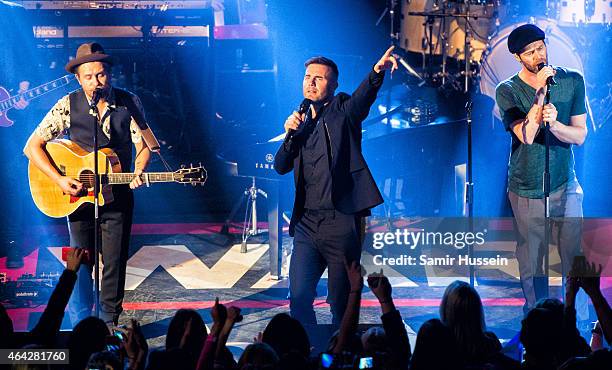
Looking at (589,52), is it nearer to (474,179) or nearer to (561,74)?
(474,179)

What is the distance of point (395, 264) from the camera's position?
8164 millimetres

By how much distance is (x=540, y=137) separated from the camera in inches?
302

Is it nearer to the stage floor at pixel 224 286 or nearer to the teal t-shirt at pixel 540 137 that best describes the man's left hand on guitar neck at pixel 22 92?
the stage floor at pixel 224 286

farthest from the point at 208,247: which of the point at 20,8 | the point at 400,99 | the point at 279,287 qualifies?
the point at 20,8

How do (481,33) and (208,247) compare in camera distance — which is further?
(481,33)

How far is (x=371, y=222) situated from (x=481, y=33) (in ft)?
9.56

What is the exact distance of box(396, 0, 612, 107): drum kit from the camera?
36.1 ft

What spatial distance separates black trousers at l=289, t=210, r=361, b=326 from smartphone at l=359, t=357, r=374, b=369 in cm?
196

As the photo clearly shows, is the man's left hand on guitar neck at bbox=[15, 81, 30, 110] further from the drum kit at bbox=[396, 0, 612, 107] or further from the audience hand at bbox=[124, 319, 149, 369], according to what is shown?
the audience hand at bbox=[124, 319, 149, 369]

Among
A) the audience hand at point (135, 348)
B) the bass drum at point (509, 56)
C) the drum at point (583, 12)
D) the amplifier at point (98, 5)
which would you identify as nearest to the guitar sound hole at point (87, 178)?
the audience hand at point (135, 348)

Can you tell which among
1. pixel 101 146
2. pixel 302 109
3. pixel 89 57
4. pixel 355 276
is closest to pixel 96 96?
pixel 89 57

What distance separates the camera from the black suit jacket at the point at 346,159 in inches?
275

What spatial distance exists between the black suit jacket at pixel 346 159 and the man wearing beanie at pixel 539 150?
1.31 metres

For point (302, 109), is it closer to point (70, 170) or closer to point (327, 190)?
point (327, 190)
